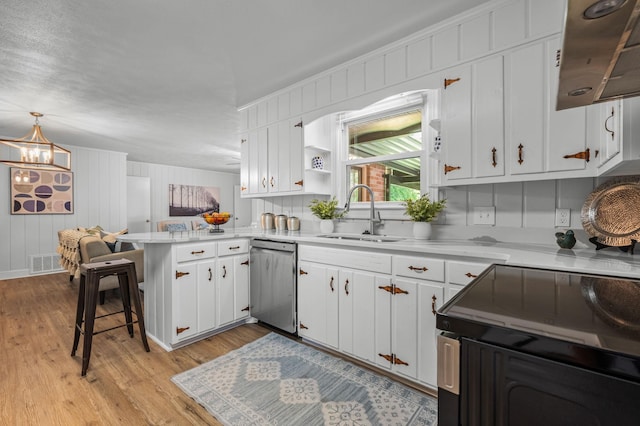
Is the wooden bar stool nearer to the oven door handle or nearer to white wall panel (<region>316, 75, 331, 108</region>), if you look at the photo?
white wall panel (<region>316, 75, 331, 108</region>)

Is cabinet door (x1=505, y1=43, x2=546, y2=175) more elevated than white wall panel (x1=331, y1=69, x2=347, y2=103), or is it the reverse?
white wall panel (x1=331, y1=69, x2=347, y2=103)

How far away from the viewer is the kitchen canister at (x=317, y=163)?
3.04 metres

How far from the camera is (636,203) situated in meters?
1.48

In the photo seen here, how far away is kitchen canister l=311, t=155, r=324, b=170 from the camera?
9.99 feet

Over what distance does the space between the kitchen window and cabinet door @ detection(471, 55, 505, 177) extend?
59cm

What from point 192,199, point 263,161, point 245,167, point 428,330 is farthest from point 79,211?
point 428,330

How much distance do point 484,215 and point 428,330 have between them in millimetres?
891

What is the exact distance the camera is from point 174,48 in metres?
2.43

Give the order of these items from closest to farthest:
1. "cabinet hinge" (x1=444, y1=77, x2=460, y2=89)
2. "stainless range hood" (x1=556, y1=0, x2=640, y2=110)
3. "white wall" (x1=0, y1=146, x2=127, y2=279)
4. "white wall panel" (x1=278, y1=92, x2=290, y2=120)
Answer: "stainless range hood" (x1=556, y1=0, x2=640, y2=110) → "cabinet hinge" (x1=444, y1=77, x2=460, y2=89) → "white wall panel" (x1=278, y1=92, x2=290, y2=120) → "white wall" (x1=0, y1=146, x2=127, y2=279)

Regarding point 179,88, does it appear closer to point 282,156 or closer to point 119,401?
point 282,156

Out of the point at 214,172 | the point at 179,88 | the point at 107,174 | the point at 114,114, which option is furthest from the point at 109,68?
the point at 214,172

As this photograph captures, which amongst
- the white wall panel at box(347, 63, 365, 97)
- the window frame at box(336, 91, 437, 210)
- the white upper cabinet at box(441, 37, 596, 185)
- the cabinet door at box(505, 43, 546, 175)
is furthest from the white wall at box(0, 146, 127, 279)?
the cabinet door at box(505, 43, 546, 175)

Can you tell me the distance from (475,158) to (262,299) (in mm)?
2178

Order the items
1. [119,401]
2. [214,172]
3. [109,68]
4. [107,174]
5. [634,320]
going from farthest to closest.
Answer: [214,172] → [107,174] → [109,68] → [119,401] → [634,320]
